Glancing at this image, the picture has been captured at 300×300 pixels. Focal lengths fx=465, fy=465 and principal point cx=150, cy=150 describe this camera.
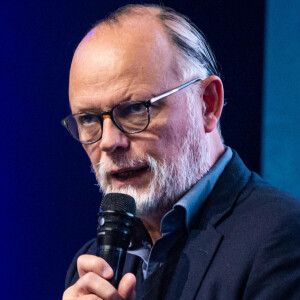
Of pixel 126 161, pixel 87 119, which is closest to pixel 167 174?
pixel 126 161

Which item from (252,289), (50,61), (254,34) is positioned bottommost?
(252,289)

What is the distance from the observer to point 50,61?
2578mm

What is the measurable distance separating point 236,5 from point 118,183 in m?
1.30

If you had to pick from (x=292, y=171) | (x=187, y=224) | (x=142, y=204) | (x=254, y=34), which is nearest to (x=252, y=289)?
(x=187, y=224)

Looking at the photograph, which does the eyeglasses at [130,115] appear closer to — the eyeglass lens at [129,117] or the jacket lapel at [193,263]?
the eyeglass lens at [129,117]

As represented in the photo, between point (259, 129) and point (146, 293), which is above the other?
point (259, 129)

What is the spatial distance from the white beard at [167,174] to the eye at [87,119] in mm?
159

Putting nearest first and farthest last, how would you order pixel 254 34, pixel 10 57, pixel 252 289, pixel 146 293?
pixel 252 289, pixel 146 293, pixel 254 34, pixel 10 57

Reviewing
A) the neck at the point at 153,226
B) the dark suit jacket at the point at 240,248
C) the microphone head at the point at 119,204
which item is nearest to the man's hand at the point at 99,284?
the microphone head at the point at 119,204

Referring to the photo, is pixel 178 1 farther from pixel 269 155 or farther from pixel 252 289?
pixel 252 289

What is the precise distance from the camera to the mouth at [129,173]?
5.29 ft

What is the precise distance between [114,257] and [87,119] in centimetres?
62

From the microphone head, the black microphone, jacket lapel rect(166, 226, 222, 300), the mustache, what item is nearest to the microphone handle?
the black microphone

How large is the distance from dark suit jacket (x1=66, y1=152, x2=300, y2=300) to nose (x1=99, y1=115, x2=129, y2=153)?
370mm
